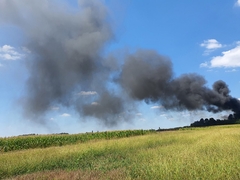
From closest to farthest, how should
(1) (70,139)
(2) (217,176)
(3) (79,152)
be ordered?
(2) (217,176) < (3) (79,152) < (1) (70,139)

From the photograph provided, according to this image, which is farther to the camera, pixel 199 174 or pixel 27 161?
pixel 27 161

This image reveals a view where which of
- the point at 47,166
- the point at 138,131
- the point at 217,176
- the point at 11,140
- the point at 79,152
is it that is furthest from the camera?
the point at 138,131

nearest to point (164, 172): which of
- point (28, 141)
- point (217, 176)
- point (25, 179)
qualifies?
point (217, 176)

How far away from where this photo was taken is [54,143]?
31.8m

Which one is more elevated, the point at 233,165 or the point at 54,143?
the point at 54,143

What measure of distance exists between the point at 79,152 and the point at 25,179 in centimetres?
809

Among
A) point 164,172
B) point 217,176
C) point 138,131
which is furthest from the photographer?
point 138,131

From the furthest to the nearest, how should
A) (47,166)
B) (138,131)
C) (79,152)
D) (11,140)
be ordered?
(138,131)
(11,140)
(79,152)
(47,166)

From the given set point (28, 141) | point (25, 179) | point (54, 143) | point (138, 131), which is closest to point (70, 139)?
point (54, 143)

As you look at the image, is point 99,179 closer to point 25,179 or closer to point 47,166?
point 25,179

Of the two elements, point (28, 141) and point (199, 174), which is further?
point (28, 141)

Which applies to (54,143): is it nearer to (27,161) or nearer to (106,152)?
(106,152)

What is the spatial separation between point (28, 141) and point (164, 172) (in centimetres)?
2648

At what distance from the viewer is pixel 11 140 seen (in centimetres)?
3014
